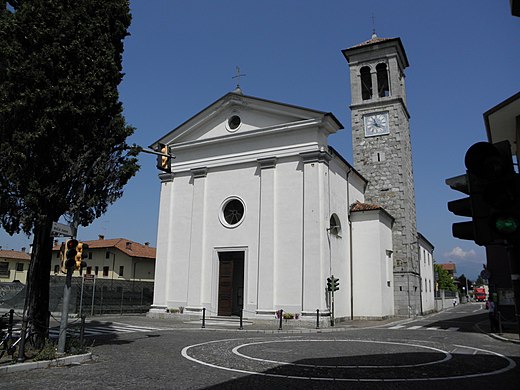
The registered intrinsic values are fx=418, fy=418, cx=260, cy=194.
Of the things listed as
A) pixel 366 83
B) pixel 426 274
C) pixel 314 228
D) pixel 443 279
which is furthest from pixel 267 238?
pixel 443 279

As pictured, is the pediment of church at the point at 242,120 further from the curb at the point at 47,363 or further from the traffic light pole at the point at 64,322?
the curb at the point at 47,363

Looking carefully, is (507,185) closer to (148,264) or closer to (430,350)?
(430,350)

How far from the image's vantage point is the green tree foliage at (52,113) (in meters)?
9.96

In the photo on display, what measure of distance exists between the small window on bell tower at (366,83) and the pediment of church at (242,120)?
32.4 feet

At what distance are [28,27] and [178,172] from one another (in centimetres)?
1614

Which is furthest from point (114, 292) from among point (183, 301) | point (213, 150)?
point (213, 150)

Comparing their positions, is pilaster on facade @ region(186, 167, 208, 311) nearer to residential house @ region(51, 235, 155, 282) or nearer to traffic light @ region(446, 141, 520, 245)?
residential house @ region(51, 235, 155, 282)

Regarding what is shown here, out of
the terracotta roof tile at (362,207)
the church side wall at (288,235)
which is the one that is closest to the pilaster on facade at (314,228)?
the church side wall at (288,235)

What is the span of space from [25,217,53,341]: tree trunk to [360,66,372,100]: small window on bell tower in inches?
1007

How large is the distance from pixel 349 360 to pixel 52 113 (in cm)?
917

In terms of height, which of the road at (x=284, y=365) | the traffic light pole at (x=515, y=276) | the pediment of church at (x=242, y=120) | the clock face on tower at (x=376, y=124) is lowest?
the road at (x=284, y=365)

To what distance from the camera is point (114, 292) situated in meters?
26.6

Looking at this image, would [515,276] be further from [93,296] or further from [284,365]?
[93,296]

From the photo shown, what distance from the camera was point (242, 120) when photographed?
24359 mm
